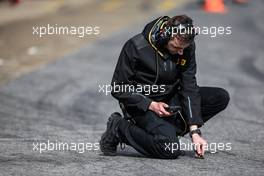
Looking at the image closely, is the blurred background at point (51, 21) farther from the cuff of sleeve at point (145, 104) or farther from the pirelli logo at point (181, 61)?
the pirelli logo at point (181, 61)

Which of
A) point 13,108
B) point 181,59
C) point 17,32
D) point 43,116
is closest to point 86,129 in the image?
point 43,116

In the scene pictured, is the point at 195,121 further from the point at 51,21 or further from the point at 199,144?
the point at 51,21

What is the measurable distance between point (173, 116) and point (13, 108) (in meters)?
3.70

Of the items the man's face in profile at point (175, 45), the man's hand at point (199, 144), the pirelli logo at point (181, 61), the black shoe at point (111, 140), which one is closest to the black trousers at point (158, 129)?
the black shoe at point (111, 140)

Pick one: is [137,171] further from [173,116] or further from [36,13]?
[36,13]

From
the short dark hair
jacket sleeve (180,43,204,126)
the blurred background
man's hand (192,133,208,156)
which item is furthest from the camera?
the blurred background

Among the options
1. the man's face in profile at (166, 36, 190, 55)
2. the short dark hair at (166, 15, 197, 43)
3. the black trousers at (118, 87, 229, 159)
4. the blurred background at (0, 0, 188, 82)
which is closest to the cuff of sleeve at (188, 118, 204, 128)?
the black trousers at (118, 87, 229, 159)

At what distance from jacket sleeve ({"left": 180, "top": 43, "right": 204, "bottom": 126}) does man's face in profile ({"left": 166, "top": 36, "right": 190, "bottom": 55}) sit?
30 cm

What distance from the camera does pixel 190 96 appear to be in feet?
24.9

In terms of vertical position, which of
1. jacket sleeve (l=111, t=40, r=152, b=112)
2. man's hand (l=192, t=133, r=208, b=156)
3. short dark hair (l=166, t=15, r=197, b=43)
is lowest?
man's hand (l=192, t=133, r=208, b=156)

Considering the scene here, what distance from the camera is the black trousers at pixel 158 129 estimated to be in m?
7.37

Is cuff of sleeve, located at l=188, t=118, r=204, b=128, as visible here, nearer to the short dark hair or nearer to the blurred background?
the short dark hair

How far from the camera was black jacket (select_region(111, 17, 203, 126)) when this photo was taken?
7355 millimetres

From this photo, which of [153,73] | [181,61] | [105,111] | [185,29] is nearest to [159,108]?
[153,73]
